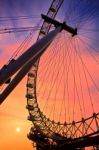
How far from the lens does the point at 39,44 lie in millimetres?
26547

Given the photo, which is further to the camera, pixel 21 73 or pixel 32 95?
pixel 32 95

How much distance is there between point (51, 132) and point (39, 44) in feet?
165

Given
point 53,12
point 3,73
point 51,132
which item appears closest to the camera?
point 3,73

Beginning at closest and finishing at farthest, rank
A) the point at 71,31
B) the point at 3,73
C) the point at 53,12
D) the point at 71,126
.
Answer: the point at 3,73 → the point at 71,31 → the point at 53,12 → the point at 71,126

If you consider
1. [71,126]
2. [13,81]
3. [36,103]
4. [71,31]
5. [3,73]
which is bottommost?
[3,73]

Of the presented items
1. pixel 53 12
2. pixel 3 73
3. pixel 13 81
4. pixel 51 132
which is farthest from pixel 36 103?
pixel 3 73

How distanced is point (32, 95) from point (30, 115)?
556cm

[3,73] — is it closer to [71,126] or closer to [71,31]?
[71,31]

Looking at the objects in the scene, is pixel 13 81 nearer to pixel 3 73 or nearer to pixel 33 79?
pixel 3 73

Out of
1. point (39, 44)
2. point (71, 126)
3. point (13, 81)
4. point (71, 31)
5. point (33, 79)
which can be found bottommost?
point (13, 81)

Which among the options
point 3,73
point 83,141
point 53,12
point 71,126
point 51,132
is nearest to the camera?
point 3,73

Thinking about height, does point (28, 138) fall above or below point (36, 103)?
below

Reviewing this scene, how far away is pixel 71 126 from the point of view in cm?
6219

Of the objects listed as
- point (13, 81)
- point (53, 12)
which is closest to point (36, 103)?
point (53, 12)
